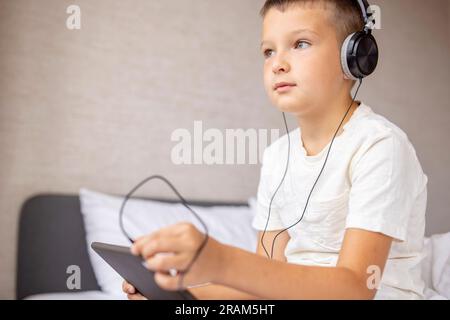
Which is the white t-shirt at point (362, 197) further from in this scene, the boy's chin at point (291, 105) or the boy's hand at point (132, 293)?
the boy's hand at point (132, 293)

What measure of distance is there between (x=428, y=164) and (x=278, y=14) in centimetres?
114

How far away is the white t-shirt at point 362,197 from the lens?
0.72m

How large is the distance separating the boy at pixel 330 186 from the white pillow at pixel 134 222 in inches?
21.8

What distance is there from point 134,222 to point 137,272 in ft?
2.90

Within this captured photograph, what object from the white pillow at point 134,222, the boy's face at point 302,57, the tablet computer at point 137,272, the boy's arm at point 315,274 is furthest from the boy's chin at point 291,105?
the white pillow at point 134,222

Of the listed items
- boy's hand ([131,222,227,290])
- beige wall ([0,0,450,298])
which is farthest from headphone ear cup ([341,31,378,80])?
beige wall ([0,0,450,298])

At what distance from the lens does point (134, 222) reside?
1.47 m

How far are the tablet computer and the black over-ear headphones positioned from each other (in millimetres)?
457

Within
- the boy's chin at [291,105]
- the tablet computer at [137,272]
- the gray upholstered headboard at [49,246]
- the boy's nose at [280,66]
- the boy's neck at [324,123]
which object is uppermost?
the boy's nose at [280,66]

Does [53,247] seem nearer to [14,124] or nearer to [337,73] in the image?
[14,124]

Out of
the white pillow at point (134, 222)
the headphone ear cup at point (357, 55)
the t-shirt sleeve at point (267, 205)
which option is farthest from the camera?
the white pillow at point (134, 222)

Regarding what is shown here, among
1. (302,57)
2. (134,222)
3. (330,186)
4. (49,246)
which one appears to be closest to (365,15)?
(302,57)

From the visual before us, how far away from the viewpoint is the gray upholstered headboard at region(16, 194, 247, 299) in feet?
4.88

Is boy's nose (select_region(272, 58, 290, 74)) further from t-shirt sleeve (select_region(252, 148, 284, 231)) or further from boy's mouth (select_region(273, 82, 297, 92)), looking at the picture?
t-shirt sleeve (select_region(252, 148, 284, 231))
